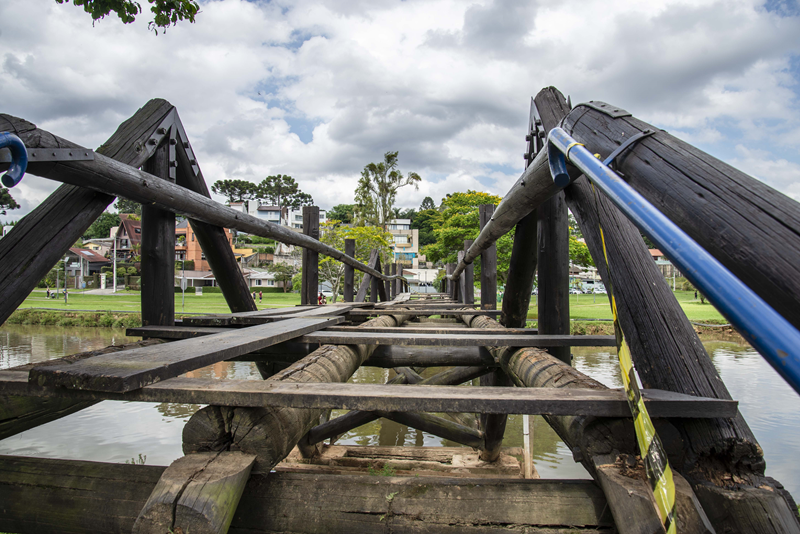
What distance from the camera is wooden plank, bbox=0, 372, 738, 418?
1.16 m

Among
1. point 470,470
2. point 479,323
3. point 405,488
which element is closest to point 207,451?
point 405,488

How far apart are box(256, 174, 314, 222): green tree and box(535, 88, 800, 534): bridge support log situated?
298 feet

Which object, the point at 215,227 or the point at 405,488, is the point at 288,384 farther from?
the point at 215,227

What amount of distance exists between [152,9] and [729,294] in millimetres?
6738

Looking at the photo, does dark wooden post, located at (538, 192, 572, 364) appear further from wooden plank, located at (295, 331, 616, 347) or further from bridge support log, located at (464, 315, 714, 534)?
bridge support log, located at (464, 315, 714, 534)

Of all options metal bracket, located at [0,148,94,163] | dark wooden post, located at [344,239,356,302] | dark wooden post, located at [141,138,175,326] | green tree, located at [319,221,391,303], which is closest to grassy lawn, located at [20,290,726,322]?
green tree, located at [319,221,391,303]

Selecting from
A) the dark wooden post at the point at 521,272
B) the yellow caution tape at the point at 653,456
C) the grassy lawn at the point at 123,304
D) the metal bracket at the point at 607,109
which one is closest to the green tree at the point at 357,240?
the grassy lawn at the point at 123,304

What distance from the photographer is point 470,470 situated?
5.46 meters

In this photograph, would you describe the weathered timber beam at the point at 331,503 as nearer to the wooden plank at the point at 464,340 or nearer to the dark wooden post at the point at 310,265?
the wooden plank at the point at 464,340

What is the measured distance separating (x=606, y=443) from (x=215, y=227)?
2871 millimetres

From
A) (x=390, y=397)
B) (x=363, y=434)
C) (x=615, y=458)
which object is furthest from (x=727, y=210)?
(x=363, y=434)

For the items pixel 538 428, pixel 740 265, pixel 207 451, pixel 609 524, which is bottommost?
pixel 538 428

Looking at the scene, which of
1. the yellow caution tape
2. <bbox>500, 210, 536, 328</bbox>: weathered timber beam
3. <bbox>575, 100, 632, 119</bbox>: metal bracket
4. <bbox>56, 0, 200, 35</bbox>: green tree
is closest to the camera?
the yellow caution tape

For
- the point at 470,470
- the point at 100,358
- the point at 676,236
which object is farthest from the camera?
the point at 470,470
